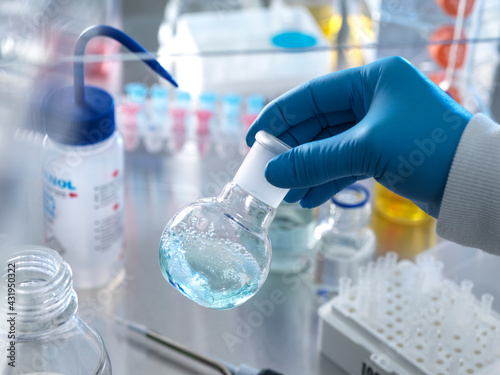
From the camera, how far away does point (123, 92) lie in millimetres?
1576

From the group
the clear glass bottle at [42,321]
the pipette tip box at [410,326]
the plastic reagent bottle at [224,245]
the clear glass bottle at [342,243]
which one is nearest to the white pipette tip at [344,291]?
the pipette tip box at [410,326]

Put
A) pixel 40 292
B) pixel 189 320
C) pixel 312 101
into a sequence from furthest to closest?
pixel 189 320, pixel 312 101, pixel 40 292

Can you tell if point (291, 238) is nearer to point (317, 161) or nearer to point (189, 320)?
point (189, 320)

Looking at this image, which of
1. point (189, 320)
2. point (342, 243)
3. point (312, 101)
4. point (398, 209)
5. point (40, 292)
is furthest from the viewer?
point (398, 209)

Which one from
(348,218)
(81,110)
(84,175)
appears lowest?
(348,218)

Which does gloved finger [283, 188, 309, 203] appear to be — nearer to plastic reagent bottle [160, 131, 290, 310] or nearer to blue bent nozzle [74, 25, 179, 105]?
plastic reagent bottle [160, 131, 290, 310]

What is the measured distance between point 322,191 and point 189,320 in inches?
12.5

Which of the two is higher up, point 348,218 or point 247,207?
point 247,207

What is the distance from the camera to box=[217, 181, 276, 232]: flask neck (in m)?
0.76

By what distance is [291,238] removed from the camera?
1130 mm

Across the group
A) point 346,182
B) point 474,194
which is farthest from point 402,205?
point 474,194

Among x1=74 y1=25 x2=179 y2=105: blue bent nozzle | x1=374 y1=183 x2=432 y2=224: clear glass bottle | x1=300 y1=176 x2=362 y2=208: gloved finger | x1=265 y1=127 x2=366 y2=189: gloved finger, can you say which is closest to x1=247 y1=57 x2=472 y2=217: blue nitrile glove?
x1=265 y1=127 x2=366 y2=189: gloved finger

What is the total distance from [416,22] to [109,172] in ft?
3.02

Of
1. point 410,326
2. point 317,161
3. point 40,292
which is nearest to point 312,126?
point 317,161
